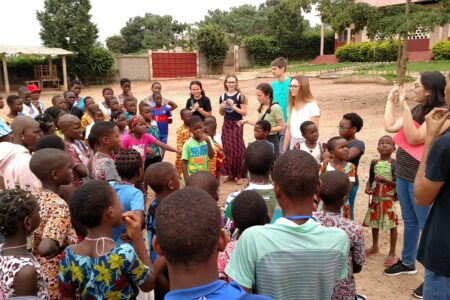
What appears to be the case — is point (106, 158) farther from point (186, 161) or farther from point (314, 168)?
point (314, 168)

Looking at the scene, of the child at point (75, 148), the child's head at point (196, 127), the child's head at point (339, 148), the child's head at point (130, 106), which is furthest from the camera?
the child's head at point (130, 106)

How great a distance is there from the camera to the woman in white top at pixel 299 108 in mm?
4707

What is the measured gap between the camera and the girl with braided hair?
6.06ft

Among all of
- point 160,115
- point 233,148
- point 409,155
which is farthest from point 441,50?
point 409,155

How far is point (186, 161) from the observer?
4438mm

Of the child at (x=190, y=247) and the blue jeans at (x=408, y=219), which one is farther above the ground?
the child at (x=190, y=247)

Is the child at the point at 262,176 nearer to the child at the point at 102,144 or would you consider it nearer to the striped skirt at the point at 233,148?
the child at the point at 102,144

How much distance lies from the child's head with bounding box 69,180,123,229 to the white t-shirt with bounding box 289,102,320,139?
313 cm

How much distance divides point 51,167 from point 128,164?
550 millimetres

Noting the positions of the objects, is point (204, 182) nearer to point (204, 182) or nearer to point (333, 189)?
point (204, 182)

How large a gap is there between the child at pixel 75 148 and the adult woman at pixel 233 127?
2.91 metres

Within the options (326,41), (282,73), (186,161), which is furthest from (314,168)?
(326,41)

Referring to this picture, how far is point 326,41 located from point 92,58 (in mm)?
22071

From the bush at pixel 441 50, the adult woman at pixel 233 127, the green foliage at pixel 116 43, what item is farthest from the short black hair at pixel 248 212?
the green foliage at pixel 116 43
